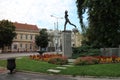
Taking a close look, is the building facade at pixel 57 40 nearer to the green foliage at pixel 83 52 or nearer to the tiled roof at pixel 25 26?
the tiled roof at pixel 25 26

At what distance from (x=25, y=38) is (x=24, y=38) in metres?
0.64

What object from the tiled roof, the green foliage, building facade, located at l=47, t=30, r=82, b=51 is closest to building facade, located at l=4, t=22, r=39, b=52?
Result: the tiled roof

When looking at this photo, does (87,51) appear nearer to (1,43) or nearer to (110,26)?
(110,26)

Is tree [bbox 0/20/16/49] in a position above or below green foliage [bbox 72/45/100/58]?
above

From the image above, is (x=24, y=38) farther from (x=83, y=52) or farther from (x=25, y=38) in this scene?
(x=83, y=52)

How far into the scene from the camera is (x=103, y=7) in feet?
67.5

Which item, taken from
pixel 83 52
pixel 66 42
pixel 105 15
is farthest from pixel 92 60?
pixel 83 52

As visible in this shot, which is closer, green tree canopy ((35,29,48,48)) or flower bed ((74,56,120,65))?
flower bed ((74,56,120,65))

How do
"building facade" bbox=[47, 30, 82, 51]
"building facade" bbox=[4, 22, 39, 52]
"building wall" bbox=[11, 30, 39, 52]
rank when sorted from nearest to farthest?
"building facade" bbox=[47, 30, 82, 51]
"building wall" bbox=[11, 30, 39, 52]
"building facade" bbox=[4, 22, 39, 52]

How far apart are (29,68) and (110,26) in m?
6.74

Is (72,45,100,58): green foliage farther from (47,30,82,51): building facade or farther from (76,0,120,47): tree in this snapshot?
(47,30,82,51): building facade

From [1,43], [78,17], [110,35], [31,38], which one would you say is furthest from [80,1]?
[31,38]

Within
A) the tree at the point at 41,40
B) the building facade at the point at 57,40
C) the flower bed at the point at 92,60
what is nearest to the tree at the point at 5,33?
the building facade at the point at 57,40

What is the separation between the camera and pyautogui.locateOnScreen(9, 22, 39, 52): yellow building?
110312 millimetres
